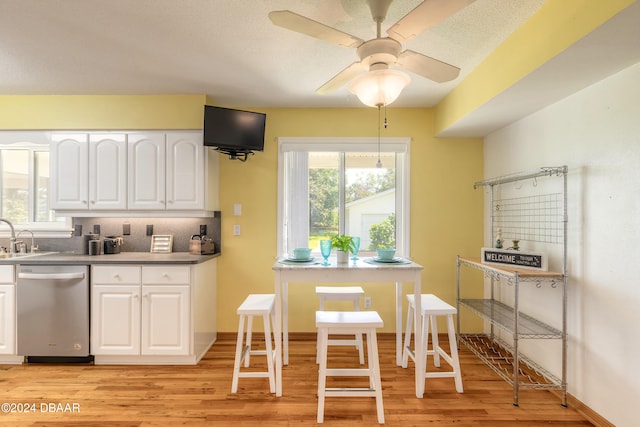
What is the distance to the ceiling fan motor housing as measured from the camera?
1609 millimetres

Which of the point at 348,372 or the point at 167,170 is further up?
the point at 167,170

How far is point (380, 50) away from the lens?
163 centimetres

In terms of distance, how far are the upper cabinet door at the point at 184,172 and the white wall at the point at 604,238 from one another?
297 centimetres

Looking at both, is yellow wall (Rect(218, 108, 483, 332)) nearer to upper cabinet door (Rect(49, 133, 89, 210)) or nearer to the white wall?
the white wall

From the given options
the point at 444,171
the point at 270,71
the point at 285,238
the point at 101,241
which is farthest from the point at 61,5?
the point at 444,171

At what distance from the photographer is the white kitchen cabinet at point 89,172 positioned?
313 centimetres

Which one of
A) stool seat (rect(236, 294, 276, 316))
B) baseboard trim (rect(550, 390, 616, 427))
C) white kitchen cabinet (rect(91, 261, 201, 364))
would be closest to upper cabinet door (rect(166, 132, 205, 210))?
white kitchen cabinet (rect(91, 261, 201, 364))

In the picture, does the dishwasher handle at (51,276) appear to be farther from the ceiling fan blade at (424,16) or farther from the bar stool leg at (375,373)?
the ceiling fan blade at (424,16)

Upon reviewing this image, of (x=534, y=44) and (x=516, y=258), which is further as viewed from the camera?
(x=516, y=258)

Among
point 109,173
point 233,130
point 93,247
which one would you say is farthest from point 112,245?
point 233,130

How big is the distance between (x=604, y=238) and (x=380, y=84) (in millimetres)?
1687

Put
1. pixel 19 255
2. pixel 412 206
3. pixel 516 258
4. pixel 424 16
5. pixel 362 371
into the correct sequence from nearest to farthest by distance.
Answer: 1. pixel 424 16
2. pixel 362 371
3. pixel 516 258
4. pixel 19 255
5. pixel 412 206

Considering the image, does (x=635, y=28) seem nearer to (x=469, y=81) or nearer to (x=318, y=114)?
(x=469, y=81)

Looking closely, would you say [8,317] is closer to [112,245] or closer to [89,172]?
[112,245]
